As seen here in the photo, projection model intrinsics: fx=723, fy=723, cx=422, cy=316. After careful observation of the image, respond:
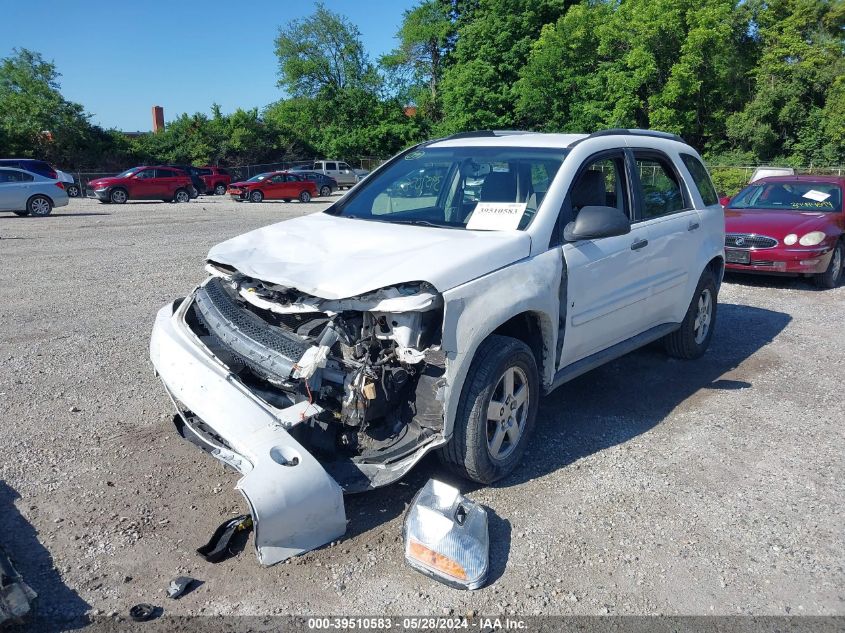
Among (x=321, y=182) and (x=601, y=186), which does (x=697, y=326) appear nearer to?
(x=601, y=186)

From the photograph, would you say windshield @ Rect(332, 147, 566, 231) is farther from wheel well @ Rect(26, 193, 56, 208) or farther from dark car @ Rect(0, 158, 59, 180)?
dark car @ Rect(0, 158, 59, 180)

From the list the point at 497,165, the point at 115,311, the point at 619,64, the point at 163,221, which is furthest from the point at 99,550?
the point at 619,64

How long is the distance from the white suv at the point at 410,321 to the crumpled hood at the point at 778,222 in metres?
5.55

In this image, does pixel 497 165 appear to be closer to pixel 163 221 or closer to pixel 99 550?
pixel 99 550

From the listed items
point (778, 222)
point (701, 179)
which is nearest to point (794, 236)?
point (778, 222)

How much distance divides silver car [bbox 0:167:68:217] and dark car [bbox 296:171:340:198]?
560 inches

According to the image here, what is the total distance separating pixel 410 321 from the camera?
3625 mm

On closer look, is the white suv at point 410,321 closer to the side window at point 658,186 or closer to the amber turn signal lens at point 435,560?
the side window at point 658,186

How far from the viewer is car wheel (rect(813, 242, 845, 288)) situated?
10.3 meters

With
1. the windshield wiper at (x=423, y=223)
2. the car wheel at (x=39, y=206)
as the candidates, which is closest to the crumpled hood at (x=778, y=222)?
the windshield wiper at (x=423, y=223)

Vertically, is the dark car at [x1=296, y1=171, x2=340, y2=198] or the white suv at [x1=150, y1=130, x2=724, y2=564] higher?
the dark car at [x1=296, y1=171, x2=340, y2=198]

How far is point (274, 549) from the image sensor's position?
3330 millimetres

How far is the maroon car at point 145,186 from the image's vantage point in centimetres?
3061

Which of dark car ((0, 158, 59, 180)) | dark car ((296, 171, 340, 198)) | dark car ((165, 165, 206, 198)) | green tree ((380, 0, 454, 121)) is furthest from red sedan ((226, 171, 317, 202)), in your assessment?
green tree ((380, 0, 454, 121))
